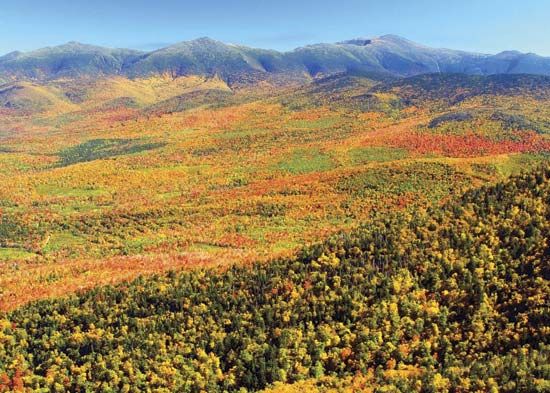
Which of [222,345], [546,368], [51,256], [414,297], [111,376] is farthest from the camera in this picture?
[51,256]

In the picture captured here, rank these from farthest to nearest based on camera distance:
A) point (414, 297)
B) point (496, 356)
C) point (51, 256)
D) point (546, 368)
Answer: point (51, 256) < point (414, 297) < point (496, 356) < point (546, 368)

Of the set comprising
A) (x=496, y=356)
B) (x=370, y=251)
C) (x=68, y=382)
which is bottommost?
(x=68, y=382)

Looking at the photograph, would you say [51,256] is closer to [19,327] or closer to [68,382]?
[19,327]

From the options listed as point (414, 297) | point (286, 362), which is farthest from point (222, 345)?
point (414, 297)

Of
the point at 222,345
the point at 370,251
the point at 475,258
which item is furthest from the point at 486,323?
the point at 222,345

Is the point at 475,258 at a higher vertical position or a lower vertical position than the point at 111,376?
higher

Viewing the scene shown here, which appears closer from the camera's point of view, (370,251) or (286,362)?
(286,362)
